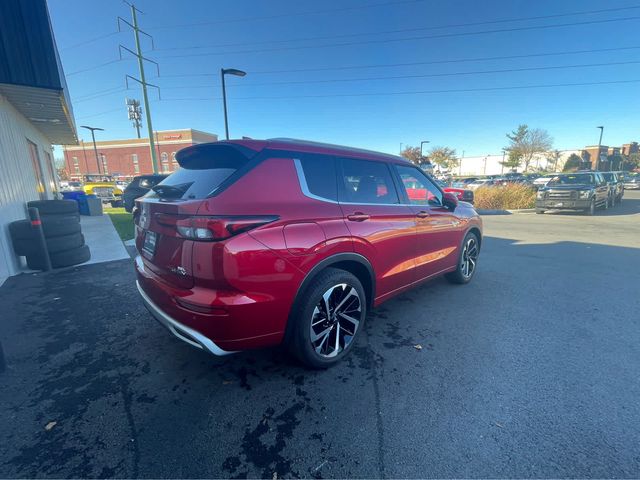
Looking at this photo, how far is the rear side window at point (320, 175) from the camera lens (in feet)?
8.14

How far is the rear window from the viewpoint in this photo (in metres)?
2.20

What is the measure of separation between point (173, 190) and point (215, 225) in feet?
2.18

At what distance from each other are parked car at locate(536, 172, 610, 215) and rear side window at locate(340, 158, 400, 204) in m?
14.1

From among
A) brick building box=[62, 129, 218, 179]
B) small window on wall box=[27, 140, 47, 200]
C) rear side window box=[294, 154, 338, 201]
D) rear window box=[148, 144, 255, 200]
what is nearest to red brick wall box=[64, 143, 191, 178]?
brick building box=[62, 129, 218, 179]

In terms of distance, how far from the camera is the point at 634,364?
107 inches

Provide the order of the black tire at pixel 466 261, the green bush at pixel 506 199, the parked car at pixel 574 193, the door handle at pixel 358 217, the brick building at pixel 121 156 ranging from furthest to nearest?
the brick building at pixel 121 156, the green bush at pixel 506 199, the parked car at pixel 574 193, the black tire at pixel 466 261, the door handle at pixel 358 217

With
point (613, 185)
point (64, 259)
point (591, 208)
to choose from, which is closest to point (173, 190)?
point (64, 259)

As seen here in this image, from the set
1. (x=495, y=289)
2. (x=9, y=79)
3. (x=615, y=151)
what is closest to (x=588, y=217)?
(x=495, y=289)

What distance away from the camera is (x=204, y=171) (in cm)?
240

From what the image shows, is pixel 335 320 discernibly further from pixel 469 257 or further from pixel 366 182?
pixel 469 257

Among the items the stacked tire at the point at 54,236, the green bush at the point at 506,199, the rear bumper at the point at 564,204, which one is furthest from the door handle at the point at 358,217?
the green bush at the point at 506,199

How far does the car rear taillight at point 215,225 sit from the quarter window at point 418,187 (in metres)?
2.11

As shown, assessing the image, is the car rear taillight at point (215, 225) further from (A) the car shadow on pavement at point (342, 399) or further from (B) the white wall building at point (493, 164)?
(B) the white wall building at point (493, 164)

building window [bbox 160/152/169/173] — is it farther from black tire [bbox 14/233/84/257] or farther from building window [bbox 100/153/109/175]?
black tire [bbox 14/233/84/257]
